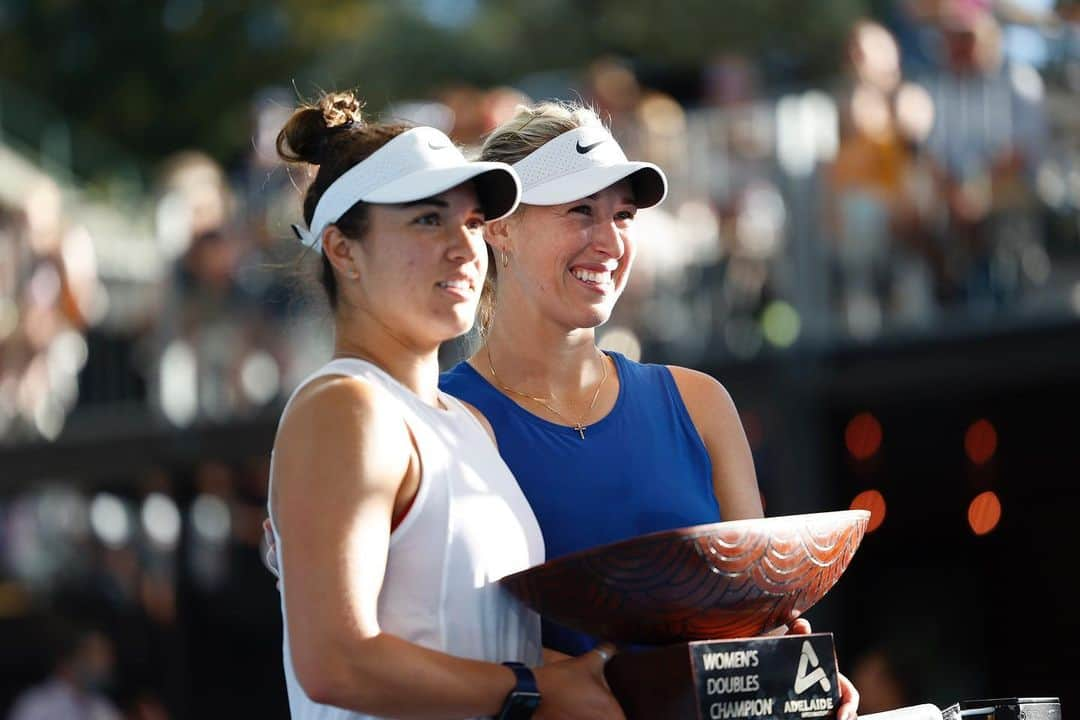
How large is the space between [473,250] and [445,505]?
336 mm

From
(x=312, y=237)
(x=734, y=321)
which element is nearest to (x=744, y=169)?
(x=734, y=321)

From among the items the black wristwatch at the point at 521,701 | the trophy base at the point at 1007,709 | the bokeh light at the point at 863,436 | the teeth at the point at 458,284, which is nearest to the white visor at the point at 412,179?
the teeth at the point at 458,284

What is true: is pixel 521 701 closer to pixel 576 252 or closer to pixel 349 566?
pixel 349 566

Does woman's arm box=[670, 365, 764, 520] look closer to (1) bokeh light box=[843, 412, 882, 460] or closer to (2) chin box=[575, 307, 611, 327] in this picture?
(2) chin box=[575, 307, 611, 327]

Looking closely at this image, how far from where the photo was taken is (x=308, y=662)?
2.07 meters

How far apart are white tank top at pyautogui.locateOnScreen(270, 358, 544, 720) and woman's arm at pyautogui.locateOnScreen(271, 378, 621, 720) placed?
0.05 m

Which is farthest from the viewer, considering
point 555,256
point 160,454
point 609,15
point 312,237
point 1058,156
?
point 609,15

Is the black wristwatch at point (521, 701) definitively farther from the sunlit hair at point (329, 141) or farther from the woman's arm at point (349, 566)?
the sunlit hair at point (329, 141)

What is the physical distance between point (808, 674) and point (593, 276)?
853 millimetres

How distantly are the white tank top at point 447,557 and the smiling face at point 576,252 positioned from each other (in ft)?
1.85

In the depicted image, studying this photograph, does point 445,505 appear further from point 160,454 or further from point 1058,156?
point 160,454

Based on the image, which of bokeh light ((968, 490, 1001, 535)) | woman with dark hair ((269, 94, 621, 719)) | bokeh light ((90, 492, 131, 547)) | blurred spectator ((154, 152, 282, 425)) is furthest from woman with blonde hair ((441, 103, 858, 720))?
bokeh light ((90, 492, 131, 547))

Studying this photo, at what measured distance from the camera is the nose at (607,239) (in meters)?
2.81

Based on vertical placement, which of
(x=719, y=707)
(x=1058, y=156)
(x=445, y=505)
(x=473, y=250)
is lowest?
(x=719, y=707)
